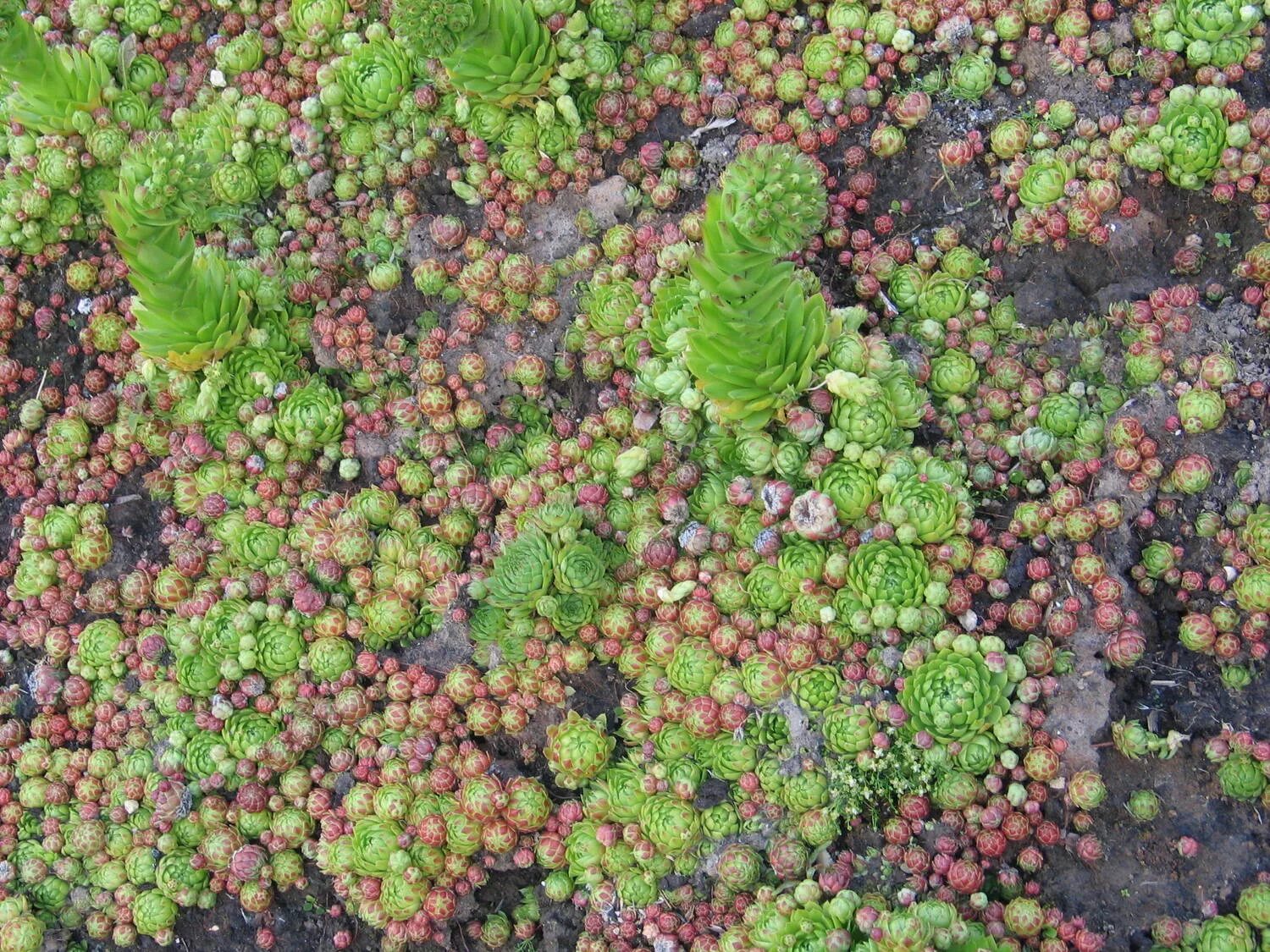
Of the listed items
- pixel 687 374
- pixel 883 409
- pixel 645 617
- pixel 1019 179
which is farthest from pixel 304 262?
pixel 1019 179

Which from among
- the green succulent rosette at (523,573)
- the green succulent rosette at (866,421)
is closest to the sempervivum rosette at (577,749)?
the green succulent rosette at (523,573)

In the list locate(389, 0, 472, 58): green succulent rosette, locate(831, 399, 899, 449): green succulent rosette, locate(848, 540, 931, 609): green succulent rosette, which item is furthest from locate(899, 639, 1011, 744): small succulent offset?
locate(389, 0, 472, 58): green succulent rosette

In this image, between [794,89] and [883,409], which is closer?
[883,409]

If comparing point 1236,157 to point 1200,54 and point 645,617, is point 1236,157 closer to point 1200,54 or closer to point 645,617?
point 1200,54

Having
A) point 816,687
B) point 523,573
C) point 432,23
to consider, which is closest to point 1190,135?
point 816,687

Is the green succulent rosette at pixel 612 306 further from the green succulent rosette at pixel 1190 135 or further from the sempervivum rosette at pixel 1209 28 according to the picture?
the sempervivum rosette at pixel 1209 28
